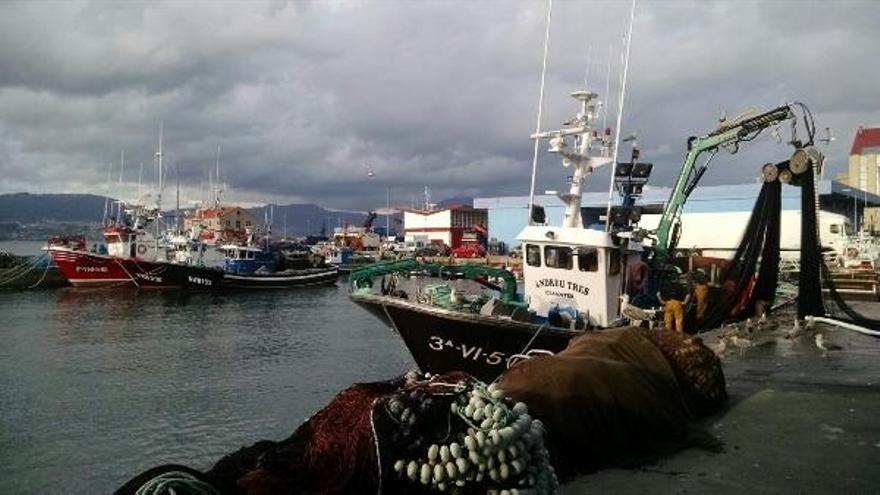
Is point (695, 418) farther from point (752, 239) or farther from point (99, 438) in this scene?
point (99, 438)

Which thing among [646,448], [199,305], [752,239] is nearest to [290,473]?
[646,448]

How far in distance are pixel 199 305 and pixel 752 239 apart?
29888mm

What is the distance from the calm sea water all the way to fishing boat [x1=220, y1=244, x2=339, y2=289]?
12897 millimetres

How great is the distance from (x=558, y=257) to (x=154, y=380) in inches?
406

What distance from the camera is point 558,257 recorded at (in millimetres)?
13156

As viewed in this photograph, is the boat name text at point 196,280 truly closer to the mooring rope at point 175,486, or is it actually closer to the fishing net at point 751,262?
the fishing net at point 751,262

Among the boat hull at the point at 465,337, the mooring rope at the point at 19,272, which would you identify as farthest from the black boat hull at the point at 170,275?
the boat hull at the point at 465,337

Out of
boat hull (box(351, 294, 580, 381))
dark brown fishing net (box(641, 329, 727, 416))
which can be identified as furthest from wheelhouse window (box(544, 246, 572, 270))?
dark brown fishing net (box(641, 329, 727, 416))

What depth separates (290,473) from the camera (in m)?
3.79

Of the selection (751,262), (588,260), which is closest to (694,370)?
(588,260)

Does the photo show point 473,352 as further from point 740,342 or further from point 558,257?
point 740,342

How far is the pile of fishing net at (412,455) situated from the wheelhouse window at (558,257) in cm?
921

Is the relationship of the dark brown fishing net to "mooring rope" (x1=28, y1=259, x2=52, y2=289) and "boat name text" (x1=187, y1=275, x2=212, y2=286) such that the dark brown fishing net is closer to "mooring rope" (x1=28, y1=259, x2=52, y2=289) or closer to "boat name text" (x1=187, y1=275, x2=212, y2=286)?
"boat name text" (x1=187, y1=275, x2=212, y2=286)

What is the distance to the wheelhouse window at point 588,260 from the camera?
12.7m
